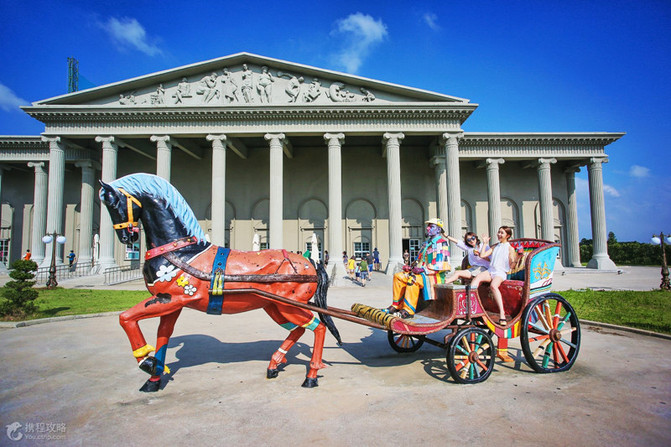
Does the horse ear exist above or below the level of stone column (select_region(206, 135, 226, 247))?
below

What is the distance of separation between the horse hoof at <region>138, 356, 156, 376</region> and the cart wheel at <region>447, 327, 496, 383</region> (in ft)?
11.5

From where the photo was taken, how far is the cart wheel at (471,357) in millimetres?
4586

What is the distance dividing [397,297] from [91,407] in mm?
3878

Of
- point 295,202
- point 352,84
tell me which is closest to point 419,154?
point 352,84

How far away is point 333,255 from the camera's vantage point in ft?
74.1

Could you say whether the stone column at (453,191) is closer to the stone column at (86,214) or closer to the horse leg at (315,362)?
the horse leg at (315,362)

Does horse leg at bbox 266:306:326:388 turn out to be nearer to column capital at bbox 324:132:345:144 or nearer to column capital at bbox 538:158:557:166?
column capital at bbox 324:132:345:144

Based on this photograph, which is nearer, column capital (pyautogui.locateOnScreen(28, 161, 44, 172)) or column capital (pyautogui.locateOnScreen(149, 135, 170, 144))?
column capital (pyautogui.locateOnScreen(149, 135, 170, 144))

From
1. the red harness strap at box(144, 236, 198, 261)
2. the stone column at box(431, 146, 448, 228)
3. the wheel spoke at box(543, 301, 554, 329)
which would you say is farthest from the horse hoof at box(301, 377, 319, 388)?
the stone column at box(431, 146, 448, 228)

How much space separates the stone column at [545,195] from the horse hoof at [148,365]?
2770 cm

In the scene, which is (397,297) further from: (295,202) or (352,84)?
(295,202)

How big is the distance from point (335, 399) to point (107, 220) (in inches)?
951

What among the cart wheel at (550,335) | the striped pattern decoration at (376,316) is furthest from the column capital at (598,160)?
the striped pattern decoration at (376,316)

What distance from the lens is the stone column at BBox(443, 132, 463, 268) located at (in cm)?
2333
